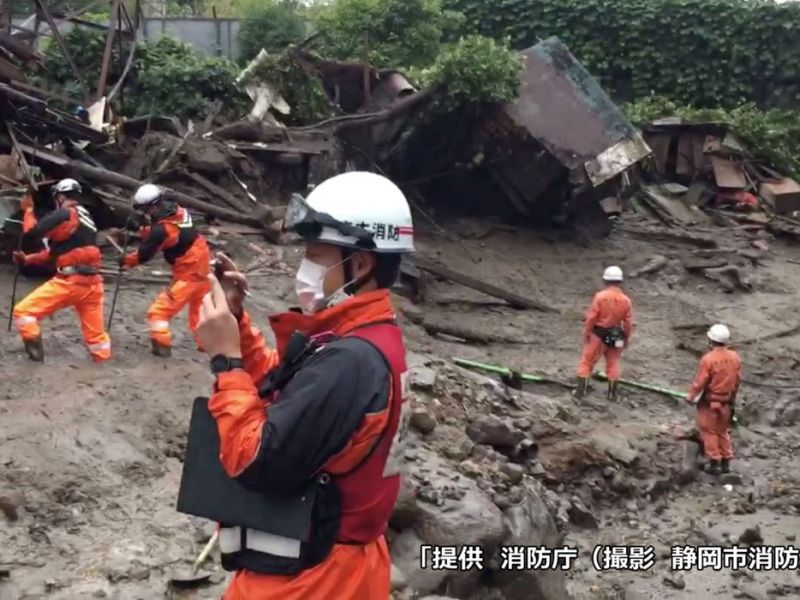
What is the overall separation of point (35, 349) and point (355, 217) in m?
6.53

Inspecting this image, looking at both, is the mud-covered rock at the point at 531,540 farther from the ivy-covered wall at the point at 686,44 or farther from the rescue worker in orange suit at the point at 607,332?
the ivy-covered wall at the point at 686,44

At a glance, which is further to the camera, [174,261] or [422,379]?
[422,379]

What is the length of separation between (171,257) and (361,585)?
22.3 ft

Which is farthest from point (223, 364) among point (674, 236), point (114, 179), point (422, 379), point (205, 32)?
point (205, 32)

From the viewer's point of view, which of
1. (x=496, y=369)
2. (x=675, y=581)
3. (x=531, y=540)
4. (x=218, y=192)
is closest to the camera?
(x=531, y=540)

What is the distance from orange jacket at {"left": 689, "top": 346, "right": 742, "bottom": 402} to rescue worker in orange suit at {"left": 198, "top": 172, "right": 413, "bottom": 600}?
8106 mm

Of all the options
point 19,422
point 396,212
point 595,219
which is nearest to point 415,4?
point 595,219

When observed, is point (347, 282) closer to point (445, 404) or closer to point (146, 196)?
point (146, 196)

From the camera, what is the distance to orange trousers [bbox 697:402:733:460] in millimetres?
10906

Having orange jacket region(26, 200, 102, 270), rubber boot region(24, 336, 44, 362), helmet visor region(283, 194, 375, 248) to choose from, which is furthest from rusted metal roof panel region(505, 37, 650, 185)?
helmet visor region(283, 194, 375, 248)

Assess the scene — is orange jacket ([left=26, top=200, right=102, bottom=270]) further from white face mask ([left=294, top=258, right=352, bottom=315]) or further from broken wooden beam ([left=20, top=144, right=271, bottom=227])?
white face mask ([left=294, top=258, right=352, bottom=315])

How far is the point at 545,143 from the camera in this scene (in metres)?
15.2

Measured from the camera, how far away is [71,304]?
359 inches

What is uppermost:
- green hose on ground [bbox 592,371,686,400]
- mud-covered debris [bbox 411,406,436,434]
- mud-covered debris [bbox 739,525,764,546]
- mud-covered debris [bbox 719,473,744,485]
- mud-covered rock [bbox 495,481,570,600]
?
mud-covered debris [bbox 411,406,436,434]
